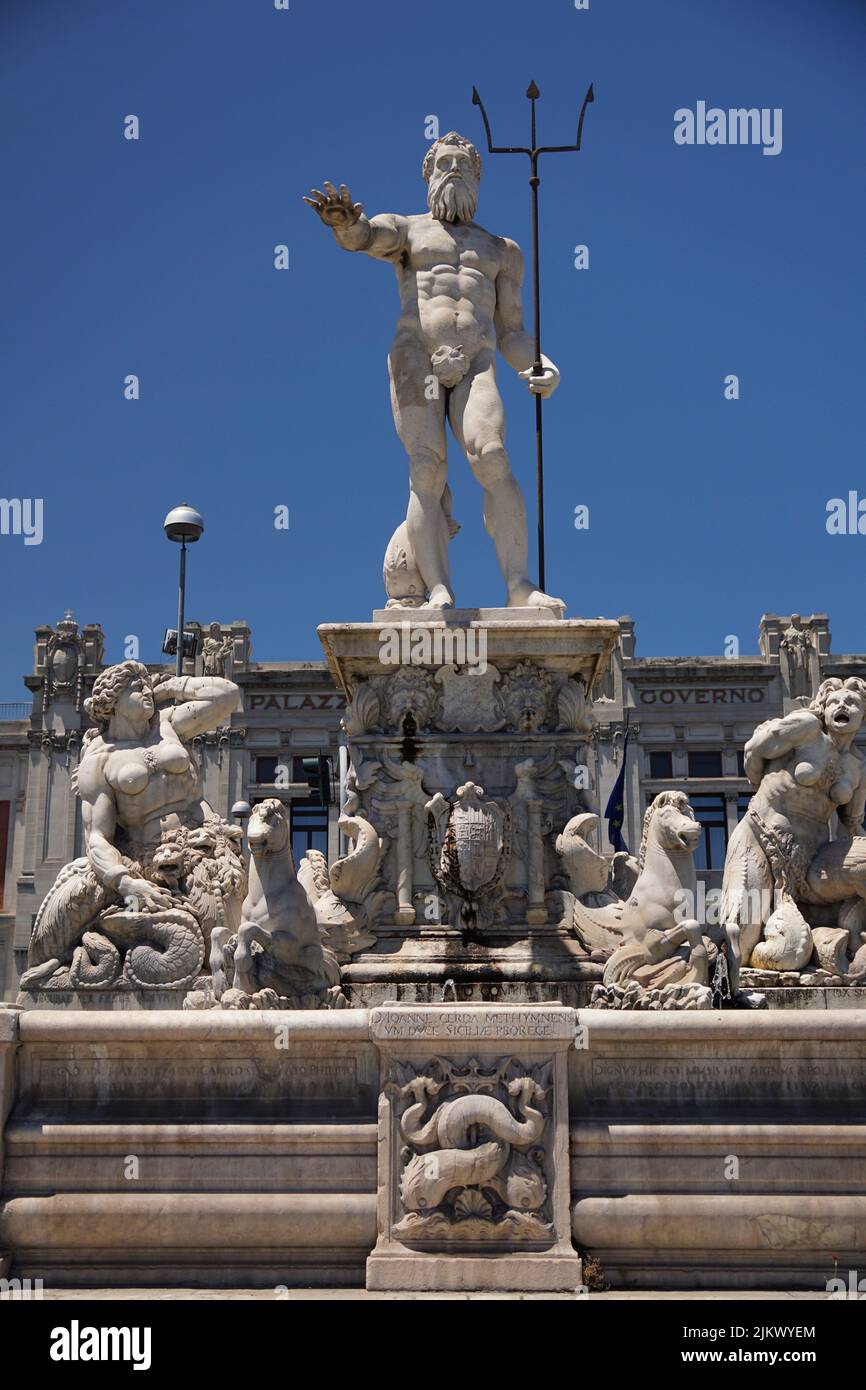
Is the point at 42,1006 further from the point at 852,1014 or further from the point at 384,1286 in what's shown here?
the point at 852,1014

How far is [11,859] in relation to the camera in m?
40.6

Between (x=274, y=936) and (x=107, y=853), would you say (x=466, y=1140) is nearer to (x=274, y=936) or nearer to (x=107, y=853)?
(x=274, y=936)

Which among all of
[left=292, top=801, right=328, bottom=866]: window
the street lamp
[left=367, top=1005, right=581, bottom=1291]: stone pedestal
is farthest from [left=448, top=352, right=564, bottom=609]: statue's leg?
[left=292, top=801, right=328, bottom=866]: window

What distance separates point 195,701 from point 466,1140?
5214mm

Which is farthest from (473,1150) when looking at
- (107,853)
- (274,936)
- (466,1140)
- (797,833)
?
(107,853)

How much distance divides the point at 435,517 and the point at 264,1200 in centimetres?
604

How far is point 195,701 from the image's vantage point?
1070 centimetres

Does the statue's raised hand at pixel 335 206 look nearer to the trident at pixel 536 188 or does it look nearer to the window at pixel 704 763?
the trident at pixel 536 188

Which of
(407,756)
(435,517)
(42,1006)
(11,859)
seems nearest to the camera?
(42,1006)

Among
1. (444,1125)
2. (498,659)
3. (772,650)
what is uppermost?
(772,650)

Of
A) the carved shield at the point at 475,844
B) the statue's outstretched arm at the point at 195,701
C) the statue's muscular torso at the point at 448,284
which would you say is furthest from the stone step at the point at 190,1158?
the statue's muscular torso at the point at 448,284
